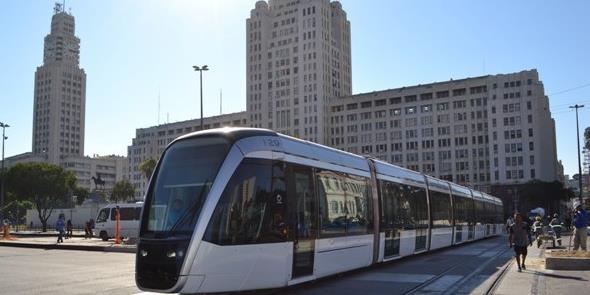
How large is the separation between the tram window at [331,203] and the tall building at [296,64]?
409 ft

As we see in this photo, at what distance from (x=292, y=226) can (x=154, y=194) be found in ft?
9.50

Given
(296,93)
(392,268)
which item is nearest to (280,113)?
(296,93)

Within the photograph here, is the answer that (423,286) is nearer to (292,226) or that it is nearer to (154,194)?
(292,226)

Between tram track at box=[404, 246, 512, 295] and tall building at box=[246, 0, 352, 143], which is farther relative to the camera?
tall building at box=[246, 0, 352, 143]

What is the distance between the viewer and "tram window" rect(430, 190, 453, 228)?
23206mm

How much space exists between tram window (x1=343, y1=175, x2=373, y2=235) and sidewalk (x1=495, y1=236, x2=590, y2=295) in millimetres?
3727

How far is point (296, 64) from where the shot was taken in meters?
143

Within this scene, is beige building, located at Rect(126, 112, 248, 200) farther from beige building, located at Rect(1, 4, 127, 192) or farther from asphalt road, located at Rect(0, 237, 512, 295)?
asphalt road, located at Rect(0, 237, 512, 295)

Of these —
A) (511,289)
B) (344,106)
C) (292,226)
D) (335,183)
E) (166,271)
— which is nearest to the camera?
(166,271)

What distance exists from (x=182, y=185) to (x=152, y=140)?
558 feet

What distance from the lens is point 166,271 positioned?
10.2 metres

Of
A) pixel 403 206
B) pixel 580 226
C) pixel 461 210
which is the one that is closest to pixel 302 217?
pixel 403 206

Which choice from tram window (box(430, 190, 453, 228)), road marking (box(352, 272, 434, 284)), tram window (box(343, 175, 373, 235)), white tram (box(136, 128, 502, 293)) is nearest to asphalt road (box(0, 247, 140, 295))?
white tram (box(136, 128, 502, 293))

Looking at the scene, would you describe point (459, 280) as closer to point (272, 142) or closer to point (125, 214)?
point (272, 142)
